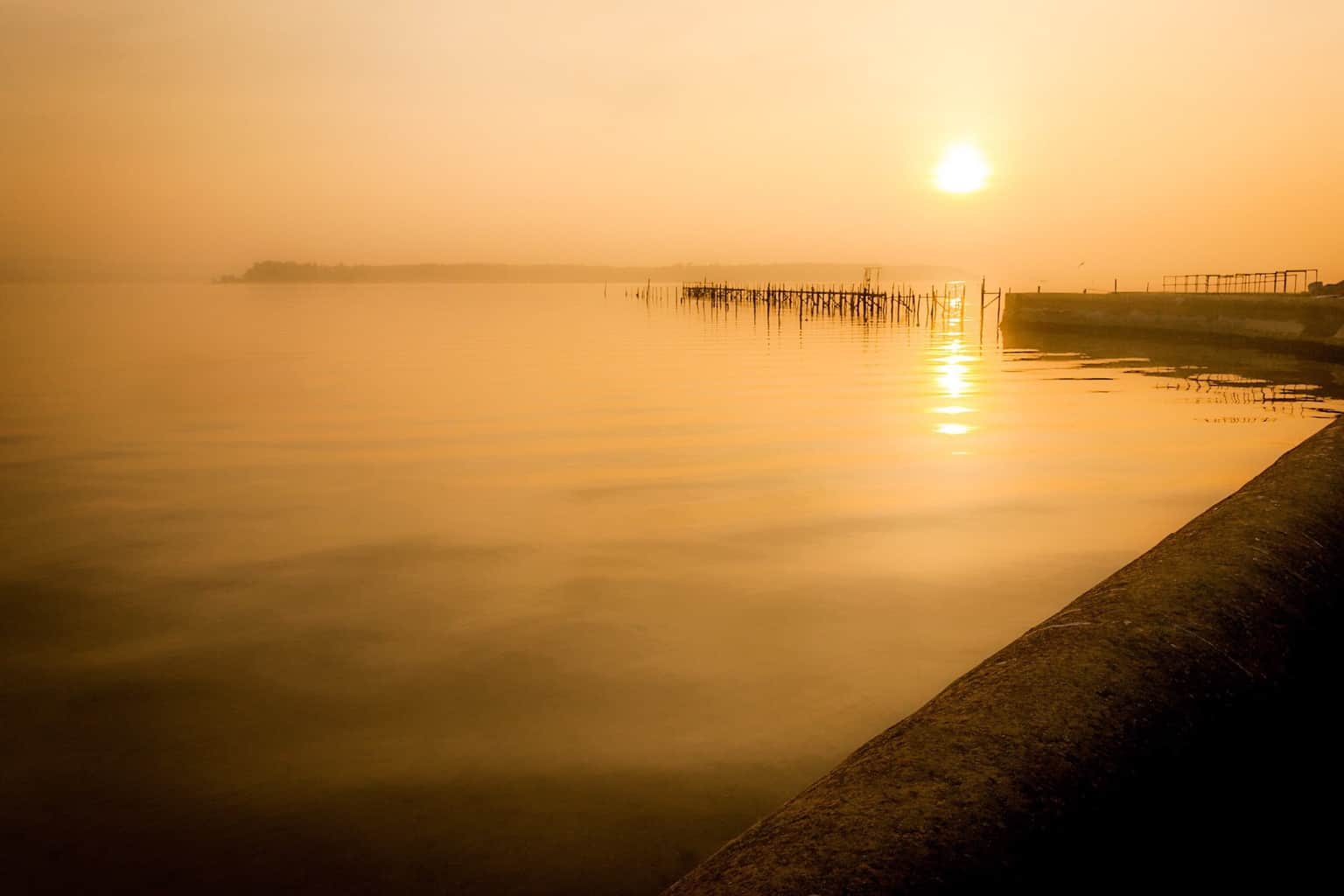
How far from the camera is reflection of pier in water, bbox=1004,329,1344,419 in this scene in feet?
60.6

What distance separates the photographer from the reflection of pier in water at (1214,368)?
18469mm

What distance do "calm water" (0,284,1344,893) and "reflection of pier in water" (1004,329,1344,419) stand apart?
57 centimetres

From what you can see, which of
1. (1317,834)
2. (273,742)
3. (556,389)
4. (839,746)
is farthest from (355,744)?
(556,389)

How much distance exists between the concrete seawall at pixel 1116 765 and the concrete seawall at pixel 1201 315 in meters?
29.0

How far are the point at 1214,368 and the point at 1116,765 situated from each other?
87.8 feet

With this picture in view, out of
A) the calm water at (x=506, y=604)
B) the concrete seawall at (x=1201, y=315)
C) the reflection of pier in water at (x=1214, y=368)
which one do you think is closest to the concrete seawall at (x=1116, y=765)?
the calm water at (x=506, y=604)

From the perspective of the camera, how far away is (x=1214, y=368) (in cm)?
2491

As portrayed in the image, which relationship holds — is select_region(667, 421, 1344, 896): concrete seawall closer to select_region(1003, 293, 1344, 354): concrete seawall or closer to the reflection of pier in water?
the reflection of pier in water

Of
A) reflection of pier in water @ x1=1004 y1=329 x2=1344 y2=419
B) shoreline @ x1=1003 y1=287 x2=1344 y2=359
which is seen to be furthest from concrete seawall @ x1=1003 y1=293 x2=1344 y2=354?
reflection of pier in water @ x1=1004 y1=329 x2=1344 y2=419

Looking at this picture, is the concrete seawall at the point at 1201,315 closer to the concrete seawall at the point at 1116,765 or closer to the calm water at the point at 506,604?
the calm water at the point at 506,604

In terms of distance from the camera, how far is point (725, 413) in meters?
16.7

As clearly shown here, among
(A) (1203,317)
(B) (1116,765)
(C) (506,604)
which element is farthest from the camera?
(A) (1203,317)

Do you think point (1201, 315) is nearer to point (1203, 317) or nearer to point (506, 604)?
point (1203, 317)

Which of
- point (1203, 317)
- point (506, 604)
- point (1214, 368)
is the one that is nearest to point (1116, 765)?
point (506, 604)
